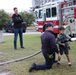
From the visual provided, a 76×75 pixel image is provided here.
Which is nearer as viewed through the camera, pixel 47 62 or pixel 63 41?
pixel 47 62

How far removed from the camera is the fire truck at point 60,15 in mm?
13016

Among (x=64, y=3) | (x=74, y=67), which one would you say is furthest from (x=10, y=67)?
(x=64, y=3)

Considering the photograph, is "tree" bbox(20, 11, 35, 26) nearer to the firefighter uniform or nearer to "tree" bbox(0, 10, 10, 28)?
"tree" bbox(0, 10, 10, 28)

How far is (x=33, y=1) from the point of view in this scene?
58.0 meters

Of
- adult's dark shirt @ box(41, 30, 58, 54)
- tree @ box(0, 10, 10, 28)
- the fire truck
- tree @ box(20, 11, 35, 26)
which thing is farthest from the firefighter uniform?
tree @ box(20, 11, 35, 26)

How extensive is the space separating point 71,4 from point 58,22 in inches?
82.5

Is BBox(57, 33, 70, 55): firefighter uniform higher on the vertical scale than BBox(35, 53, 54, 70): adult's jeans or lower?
higher

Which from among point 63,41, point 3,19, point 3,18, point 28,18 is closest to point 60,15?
point 63,41

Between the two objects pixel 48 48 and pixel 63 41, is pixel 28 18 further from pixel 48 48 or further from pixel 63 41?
pixel 48 48

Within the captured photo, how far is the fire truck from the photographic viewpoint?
13.0 metres

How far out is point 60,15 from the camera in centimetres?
1471

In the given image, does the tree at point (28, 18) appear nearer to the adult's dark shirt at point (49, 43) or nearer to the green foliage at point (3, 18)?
the green foliage at point (3, 18)

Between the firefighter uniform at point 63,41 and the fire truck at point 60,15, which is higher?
the fire truck at point 60,15

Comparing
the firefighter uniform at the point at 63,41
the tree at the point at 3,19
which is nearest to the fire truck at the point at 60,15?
the firefighter uniform at the point at 63,41
